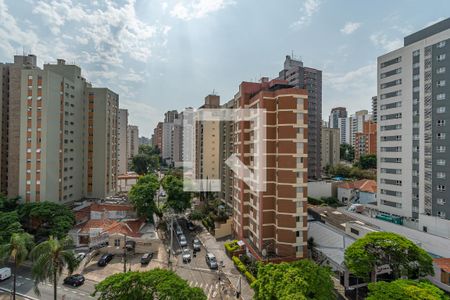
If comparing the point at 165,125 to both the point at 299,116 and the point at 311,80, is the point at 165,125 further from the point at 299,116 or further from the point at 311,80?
the point at 299,116

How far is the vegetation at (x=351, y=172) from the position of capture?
219 ft

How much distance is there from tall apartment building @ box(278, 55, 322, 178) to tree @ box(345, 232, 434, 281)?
47.0 m

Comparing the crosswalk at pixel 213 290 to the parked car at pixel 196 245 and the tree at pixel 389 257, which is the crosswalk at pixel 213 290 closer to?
the parked car at pixel 196 245

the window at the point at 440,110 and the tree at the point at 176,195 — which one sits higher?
the window at the point at 440,110

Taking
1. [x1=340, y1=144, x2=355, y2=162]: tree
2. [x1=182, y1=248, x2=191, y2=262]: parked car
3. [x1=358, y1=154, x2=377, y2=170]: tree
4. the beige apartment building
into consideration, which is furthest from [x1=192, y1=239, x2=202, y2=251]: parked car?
[x1=340, y1=144, x2=355, y2=162]: tree

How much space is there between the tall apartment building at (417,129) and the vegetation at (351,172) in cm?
3320

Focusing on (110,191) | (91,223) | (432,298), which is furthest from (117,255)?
(432,298)

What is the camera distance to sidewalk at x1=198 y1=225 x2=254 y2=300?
22.8 m

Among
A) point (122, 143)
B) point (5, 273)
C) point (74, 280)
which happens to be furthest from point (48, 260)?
point (122, 143)

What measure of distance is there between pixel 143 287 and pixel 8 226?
2359 centimetres

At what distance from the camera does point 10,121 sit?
3550cm

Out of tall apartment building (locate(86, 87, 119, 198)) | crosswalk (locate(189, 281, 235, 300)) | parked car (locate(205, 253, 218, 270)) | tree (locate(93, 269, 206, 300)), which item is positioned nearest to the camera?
tree (locate(93, 269, 206, 300))

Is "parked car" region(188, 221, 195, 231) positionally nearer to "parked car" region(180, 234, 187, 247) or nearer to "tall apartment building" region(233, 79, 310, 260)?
"parked car" region(180, 234, 187, 247)

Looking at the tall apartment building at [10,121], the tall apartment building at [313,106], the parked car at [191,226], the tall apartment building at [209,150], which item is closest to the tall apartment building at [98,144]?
the tall apartment building at [10,121]
